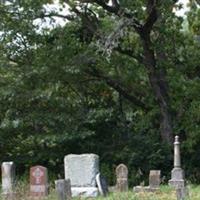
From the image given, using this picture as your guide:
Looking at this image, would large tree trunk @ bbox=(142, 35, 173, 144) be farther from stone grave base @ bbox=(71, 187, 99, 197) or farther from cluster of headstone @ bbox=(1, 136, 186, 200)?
stone grave base @ bbox=(71, 187, 99, 197)

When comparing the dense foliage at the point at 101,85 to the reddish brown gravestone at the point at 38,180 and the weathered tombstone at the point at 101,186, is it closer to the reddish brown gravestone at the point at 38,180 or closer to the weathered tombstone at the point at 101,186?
the weathered tombstone at the point at 101,186

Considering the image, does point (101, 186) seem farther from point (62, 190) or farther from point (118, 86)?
point (118, 86)

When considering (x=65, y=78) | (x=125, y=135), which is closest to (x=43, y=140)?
(x=65, y=78)

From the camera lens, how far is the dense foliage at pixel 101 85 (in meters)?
19.8

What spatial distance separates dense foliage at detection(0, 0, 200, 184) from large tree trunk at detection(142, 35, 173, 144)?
3cm

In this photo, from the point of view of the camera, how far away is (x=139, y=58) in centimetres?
2158

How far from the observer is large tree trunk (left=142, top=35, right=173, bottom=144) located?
68.8ft

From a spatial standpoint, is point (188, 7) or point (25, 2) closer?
point (25, 2)

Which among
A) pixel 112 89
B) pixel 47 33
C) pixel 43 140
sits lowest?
pixel 43 140

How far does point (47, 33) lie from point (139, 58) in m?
3.16

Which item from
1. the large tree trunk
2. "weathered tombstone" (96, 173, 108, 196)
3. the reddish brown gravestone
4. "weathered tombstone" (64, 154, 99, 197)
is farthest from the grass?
the large tree trunk

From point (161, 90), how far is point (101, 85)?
7.09ft

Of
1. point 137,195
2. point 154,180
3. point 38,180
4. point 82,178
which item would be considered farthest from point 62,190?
point 154,180

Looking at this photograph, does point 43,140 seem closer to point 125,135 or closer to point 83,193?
point 125,135
